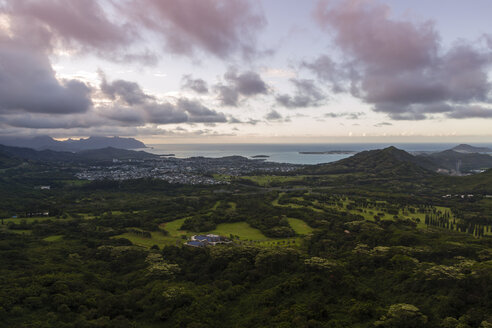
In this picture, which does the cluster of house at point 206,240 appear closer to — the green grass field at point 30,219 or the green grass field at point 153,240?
the green grass field at point 153,240

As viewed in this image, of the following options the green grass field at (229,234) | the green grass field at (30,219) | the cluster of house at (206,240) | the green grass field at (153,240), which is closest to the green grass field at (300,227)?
the green grass field at (229,234)

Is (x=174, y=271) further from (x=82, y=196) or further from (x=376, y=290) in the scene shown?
(x=82, y=196)

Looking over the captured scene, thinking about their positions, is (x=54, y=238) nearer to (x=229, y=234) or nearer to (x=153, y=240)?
(x=153, y=240)

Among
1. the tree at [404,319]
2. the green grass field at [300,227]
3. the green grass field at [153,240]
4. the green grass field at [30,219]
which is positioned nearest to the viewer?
the tree at [404,319]

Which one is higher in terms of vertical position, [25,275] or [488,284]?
[488,284]

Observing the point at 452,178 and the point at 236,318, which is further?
the point at 452,178

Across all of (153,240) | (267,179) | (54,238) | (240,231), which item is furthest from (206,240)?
(267,179)

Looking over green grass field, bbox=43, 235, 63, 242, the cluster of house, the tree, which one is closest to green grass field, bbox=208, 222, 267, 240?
the cluster of house

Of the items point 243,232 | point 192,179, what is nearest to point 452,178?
point 243,232
